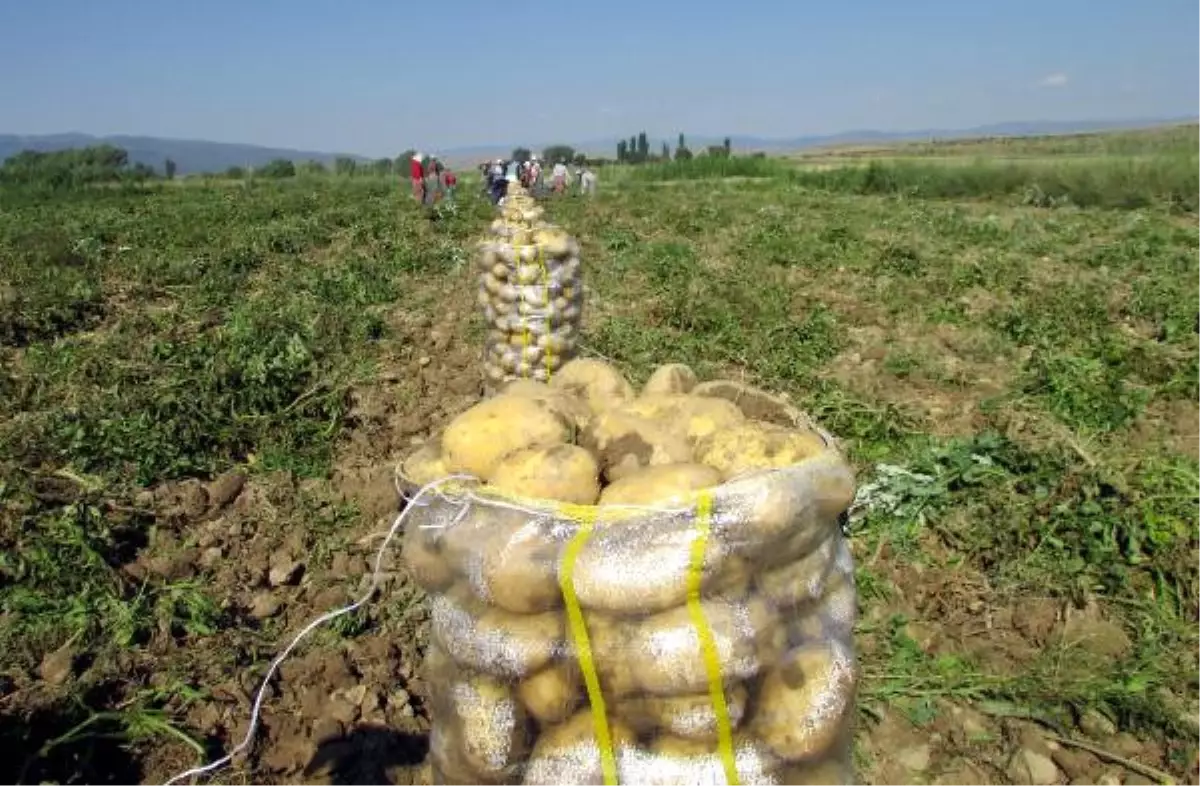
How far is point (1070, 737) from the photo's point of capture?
11.5 feet

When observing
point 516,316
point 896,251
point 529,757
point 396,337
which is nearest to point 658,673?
point 529,757

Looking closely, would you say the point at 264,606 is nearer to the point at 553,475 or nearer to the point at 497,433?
the point at 497,433

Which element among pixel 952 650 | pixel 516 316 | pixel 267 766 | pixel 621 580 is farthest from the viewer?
pixel 516 316

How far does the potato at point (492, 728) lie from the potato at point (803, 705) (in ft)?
1.72

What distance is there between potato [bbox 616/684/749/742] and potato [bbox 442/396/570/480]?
0.62 m

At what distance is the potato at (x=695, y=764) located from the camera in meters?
1.96

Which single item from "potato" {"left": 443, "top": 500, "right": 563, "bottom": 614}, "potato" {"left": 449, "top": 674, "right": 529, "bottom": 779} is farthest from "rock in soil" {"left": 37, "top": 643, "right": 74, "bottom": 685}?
"potato" {"left": 443, "top": 500, "right": 563, "bottom": 614}

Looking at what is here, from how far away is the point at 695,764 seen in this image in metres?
1.97

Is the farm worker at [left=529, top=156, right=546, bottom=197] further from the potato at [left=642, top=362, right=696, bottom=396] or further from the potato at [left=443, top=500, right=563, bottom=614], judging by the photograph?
the potato at [left=443, top=500, right=563, bottom=614]

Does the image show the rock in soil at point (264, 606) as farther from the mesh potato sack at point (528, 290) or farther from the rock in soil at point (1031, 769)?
the rock in soil at point (1031, 769)

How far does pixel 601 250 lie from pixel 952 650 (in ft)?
35.0

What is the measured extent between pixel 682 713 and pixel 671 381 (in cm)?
100

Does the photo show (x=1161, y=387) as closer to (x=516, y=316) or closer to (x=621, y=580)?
(x=516, y=316)

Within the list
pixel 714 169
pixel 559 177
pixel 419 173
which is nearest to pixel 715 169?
pixel 714 169
